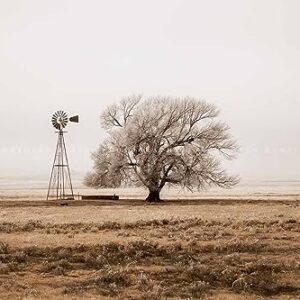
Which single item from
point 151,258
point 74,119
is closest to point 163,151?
point 74,119

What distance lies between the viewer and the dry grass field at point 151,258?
1678 centimetres

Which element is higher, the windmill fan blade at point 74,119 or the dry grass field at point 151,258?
the windmill fan blade at point 74,119

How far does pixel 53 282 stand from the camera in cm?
1778

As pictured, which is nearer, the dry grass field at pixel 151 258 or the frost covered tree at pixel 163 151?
the dry grass field at pixel 151 258

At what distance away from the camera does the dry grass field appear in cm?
1678

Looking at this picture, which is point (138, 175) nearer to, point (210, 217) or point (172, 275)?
point (210, 217)

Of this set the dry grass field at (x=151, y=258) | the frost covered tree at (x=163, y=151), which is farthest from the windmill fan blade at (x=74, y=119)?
the dry grass field at (x=151, y=258)

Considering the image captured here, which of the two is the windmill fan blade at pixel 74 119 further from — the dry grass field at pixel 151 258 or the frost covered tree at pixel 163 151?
the dry grass field at pixel 151 258

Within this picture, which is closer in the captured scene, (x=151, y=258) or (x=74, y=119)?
(x=151, y=258)

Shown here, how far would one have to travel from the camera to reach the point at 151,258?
848 inches

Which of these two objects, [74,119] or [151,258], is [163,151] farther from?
[151,258]

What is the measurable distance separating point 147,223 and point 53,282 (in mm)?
14610

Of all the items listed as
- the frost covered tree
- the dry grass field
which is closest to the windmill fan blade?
the frost covered tree

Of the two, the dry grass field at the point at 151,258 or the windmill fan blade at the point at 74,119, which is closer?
the dry grass field at the point at 151,258
